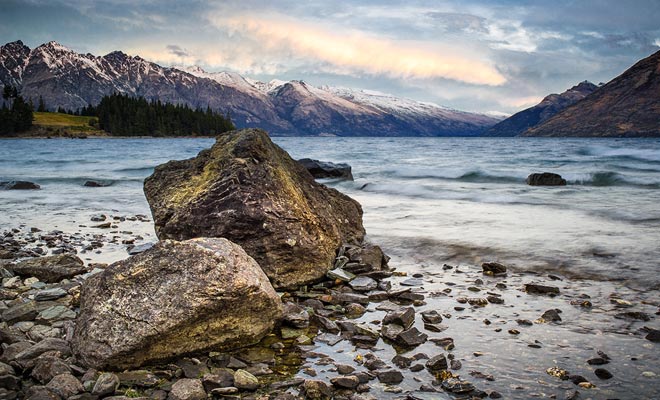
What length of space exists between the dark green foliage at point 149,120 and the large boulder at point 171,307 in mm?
151977

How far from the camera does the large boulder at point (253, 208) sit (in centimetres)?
838

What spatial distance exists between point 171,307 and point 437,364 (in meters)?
2.79

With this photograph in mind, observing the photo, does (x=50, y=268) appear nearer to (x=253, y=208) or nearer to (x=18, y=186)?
(x=253, y=208)

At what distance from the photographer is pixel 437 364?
5.24 m

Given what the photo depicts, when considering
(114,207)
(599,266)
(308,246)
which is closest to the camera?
(308,246)

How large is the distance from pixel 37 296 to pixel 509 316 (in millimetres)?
6476

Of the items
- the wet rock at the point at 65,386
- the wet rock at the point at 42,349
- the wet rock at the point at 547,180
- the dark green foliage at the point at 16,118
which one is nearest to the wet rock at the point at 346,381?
the wet rock at the point at 65,386

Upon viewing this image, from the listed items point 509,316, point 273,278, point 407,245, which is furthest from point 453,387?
point 407,245

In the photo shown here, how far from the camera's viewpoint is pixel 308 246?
863cm

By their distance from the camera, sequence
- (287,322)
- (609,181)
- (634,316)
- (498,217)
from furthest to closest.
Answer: (609,181) → (498,217) → (634,316) → (287,322)

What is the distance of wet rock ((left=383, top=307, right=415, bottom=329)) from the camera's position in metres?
6.29

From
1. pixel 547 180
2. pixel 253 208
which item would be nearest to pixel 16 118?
pixel 547 180

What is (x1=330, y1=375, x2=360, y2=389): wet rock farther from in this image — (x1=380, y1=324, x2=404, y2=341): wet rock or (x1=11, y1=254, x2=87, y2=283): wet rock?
(x1=11, y1=254, x2=87, y2=283): wet rock

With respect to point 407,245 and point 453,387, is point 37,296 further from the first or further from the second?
point 407,245
